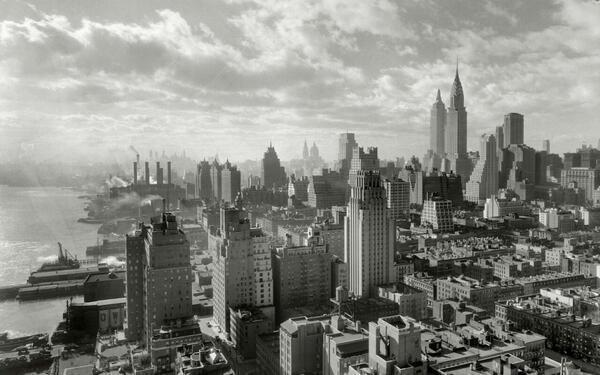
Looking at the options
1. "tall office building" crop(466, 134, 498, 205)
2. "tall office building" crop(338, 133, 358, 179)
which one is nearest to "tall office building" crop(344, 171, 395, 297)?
"tall office building" crop(338, 133, 358, 179)

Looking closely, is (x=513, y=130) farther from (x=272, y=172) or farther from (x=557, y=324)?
(x=557, y=324)

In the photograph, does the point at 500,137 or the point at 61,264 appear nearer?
the point at 61,264

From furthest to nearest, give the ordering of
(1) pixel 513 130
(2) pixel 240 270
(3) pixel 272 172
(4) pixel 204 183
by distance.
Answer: (1) pixel 513 130
(3) pixel 272 172
(4) pixel 204 183
(2) pixel 240 270

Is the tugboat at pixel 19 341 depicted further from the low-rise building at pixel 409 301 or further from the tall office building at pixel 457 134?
the tall office building at pixel 457 134

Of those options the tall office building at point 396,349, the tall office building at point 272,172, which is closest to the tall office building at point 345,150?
the tall office building at point 272,172

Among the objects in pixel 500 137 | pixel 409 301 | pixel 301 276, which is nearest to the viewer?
pixel 409 301

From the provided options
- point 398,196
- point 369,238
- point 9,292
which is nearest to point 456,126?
point 398,196

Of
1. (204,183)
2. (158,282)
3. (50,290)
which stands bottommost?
(50,290)

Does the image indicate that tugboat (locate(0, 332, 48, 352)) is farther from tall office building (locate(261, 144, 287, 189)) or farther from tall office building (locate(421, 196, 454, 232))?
tall office building (locate(261, 144, 287, 189))
